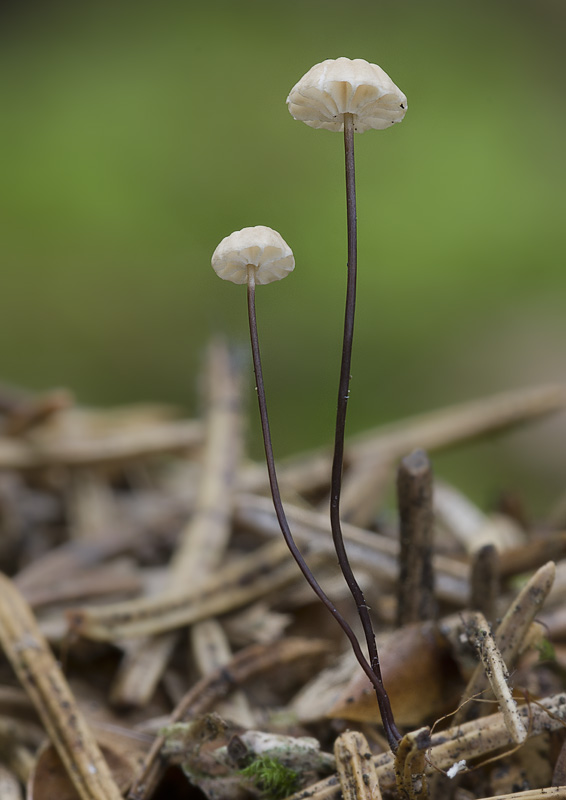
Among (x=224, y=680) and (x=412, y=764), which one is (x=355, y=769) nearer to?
(x=412, y=764)

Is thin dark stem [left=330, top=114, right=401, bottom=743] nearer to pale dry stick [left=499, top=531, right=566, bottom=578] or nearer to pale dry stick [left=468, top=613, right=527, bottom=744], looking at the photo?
pale dry stick [left=468, top=613, right=527, bottom=744]

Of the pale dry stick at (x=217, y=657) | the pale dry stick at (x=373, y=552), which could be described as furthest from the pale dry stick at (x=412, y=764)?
the pale dry stick at (x=373, y=552)

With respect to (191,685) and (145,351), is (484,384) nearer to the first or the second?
(145,351)

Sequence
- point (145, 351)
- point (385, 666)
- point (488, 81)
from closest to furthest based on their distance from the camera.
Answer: point (385, 666) → point (145, 351) → point (488, 81)

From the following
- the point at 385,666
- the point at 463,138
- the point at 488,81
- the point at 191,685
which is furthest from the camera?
the point at 488,81

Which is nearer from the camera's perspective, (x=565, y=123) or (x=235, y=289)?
(x=235, y=289)

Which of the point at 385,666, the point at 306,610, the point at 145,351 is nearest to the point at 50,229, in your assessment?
the point at 145,351
